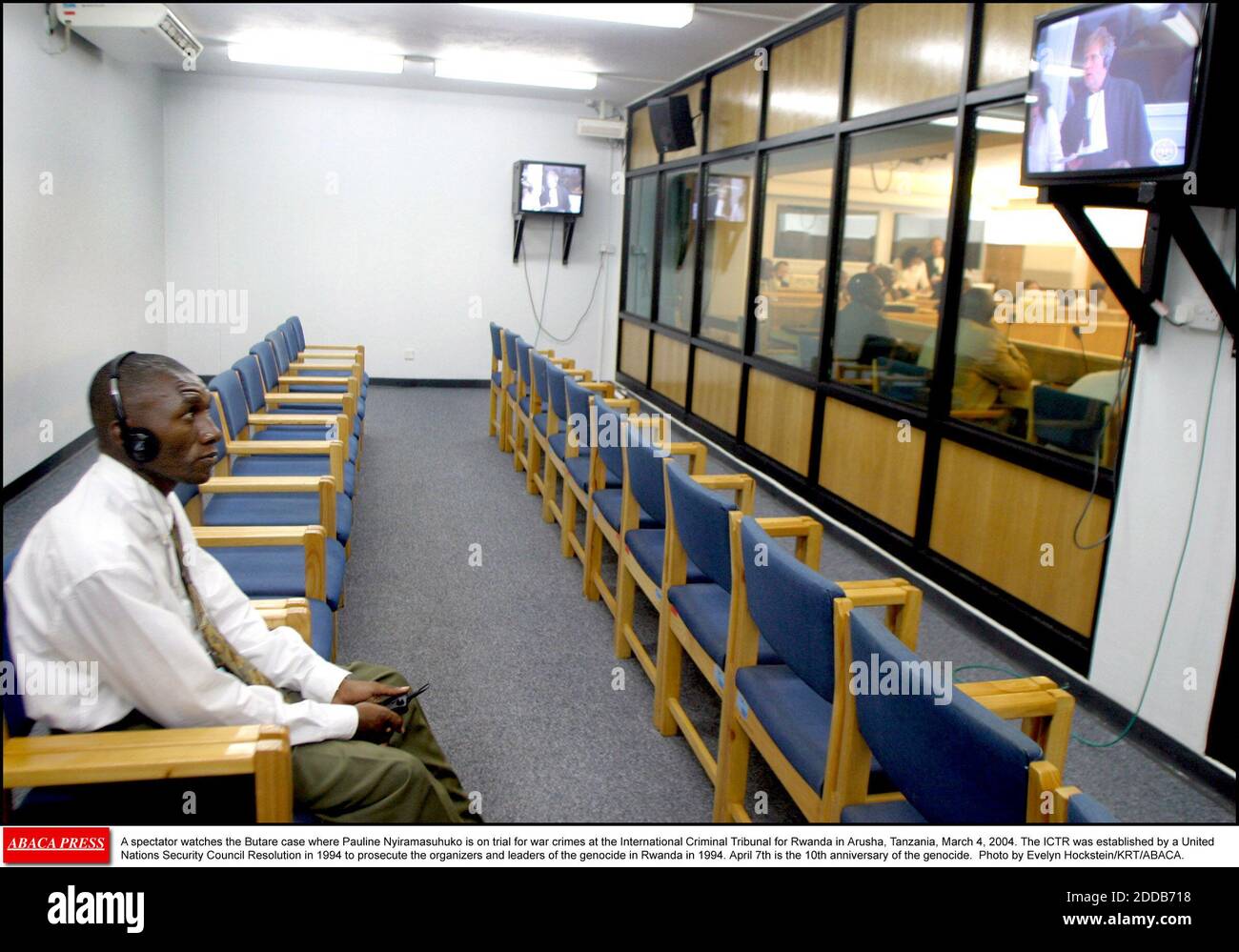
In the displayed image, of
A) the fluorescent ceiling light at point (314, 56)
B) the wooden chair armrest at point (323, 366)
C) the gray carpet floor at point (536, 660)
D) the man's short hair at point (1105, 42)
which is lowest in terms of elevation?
the gray carpet floor at point (536, 660)

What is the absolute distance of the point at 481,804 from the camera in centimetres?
232

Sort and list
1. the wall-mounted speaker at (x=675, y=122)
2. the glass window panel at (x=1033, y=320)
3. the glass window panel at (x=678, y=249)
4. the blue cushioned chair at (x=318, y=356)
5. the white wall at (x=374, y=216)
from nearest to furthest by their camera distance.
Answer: the glass window panel at (x=1033, y=320) < the blue cushioned chair at (x=318, y=356) < the wall-mounted speaker at (x=675, y=122) < the glass window panel at (x=678, y=249) < the white wall at (x=374, y=216)

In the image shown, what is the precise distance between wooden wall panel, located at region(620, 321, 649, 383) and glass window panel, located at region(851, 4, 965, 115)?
3.70 metres

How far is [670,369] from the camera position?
7.41m

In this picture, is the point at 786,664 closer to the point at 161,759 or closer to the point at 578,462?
the point at 161,759

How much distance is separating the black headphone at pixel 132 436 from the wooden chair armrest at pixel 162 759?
45 centimetres

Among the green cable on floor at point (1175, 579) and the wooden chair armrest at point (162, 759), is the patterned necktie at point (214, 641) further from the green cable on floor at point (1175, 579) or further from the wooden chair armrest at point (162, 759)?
the green cable on floor at point (1175, 579)

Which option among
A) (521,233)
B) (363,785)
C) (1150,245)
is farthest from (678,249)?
(363,785)

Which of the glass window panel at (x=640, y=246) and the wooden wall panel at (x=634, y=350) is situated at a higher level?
the glass window panel at (x=640, y=246)

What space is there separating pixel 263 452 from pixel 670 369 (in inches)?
174

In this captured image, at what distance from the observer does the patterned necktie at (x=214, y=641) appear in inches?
67.0

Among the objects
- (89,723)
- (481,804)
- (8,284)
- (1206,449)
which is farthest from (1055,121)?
(8,284)

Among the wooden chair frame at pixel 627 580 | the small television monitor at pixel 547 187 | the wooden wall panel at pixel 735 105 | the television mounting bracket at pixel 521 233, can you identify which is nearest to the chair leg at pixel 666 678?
the wooden chair frame at pixel 627 580

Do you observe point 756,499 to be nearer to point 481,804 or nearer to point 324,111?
point 481,804
